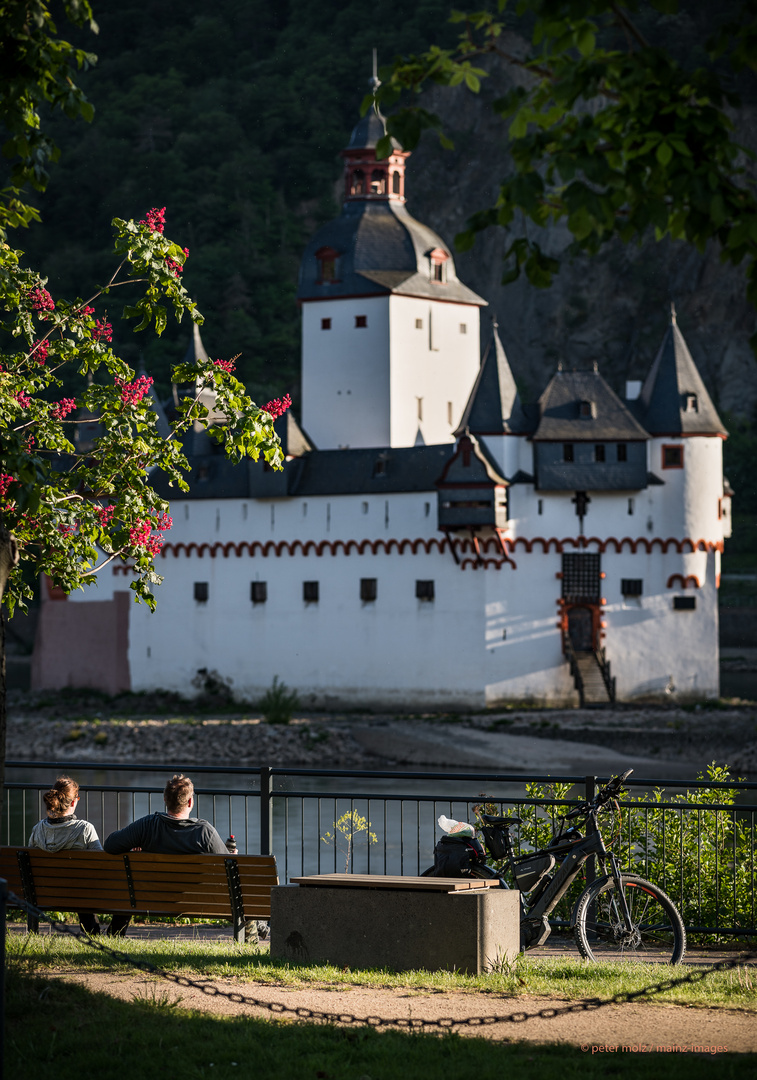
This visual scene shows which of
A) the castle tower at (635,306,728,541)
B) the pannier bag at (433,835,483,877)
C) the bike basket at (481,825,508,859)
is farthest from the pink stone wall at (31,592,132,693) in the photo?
the pannier bag at (433,835,483,877)

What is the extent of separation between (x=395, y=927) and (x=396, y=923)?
0.02 metres

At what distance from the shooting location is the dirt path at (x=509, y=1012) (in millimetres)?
6270

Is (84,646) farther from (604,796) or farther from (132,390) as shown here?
(604,796)

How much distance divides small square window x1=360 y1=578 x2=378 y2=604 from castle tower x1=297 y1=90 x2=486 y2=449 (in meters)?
5.75

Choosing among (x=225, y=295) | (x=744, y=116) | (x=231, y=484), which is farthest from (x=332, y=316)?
(x=744, y=116)

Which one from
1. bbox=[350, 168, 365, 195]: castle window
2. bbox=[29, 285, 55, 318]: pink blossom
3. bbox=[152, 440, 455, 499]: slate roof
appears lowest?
bbox=[29, 285, 55, 318]: pink blossom

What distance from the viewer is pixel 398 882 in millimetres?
7559

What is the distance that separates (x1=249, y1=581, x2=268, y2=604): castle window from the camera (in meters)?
44.2

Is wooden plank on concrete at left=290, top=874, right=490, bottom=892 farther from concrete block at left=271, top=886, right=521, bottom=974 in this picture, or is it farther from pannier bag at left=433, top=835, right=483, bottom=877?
pannier bag at left=433, top=835, right=483, bottom=877

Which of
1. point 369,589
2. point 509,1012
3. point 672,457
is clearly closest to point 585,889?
point 509,1012

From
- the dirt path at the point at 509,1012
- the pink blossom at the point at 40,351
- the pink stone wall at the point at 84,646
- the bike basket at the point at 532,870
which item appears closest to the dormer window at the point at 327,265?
the pink stone wall at the point at 84,646

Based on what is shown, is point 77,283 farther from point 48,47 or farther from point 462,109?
point 48,47

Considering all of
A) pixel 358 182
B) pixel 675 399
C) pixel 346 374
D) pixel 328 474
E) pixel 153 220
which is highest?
pixel 358 182

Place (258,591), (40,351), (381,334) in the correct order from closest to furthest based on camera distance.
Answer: (40,351), (258,591), (381,334)
